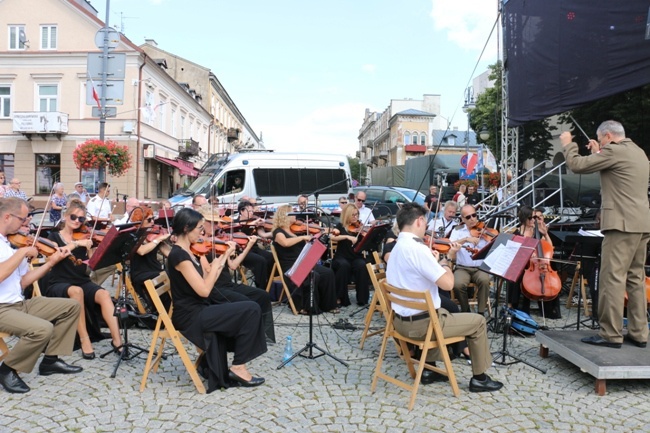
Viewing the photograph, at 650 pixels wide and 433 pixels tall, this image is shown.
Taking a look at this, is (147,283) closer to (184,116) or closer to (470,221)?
(470,221)

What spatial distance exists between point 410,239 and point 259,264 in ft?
13.1

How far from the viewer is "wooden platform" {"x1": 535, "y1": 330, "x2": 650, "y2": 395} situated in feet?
13.6

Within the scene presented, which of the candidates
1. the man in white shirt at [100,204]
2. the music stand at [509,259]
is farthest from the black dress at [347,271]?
the man in white shirt at [100,204]

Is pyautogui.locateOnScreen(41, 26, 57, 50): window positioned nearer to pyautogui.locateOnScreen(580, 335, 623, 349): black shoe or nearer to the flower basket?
the flower basket

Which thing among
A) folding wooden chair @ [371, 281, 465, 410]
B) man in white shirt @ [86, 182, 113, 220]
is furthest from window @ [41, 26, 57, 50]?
folding wooden chair @ [371, 281, 465, 410]

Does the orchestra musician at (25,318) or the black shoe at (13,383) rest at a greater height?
the orchestra musician at (25,318)

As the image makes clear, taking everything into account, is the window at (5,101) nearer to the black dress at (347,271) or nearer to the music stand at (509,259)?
the black dress at (347,271)

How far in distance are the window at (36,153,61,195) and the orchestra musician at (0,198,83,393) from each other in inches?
968

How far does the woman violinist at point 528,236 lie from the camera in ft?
21.1

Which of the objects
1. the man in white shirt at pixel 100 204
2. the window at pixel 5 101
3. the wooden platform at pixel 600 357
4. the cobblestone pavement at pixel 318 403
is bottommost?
the cobblestone pavement at pixel 318 403

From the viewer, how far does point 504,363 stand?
4941 mm

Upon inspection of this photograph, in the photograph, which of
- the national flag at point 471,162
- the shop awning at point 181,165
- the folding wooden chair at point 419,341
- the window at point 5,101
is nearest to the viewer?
the folding wooden chair at point 419,341

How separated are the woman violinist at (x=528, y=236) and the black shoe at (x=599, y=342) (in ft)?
4.52

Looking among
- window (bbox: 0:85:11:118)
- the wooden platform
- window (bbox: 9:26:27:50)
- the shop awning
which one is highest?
window (bbox: 9:26:27:50)
